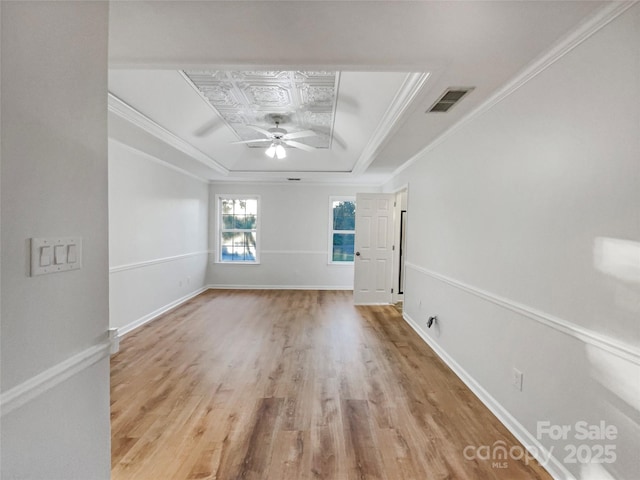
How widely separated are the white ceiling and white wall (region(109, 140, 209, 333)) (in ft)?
2.94

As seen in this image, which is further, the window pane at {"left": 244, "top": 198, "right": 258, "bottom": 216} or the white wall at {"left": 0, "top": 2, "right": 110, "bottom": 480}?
the window pane at {"left": 244, "top": 198, "right": 258, "bottom": 216}

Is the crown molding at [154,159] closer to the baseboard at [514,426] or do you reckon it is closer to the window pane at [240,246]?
the window pane at [240,246]

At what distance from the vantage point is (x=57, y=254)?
99 cm

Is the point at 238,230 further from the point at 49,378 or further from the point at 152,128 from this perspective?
the point at 49,378

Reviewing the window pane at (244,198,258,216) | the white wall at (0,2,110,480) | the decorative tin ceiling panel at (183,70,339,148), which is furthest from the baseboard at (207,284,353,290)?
the white wall at (0,2,110,480)

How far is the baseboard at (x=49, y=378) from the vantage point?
84cm

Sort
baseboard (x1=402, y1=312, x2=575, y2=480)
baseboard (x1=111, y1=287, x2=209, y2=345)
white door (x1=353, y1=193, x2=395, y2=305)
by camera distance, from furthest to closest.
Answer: white door (x1=353, y1=193, x2=395, y2=305) < baseboard (x1=111, y1=287, x2=209, y2=345) < baseboard (x1=402, y1=312, x2=575, y2=480)

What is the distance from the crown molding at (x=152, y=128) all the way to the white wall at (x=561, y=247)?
3.24 meters

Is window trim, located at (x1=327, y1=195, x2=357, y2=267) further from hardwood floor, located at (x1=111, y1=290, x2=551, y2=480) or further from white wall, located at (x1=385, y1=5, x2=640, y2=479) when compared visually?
white wall, located at (x1=385, y1=5, x2=640, y2=479)

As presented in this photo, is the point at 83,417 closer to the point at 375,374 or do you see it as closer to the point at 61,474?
the point at 61,474

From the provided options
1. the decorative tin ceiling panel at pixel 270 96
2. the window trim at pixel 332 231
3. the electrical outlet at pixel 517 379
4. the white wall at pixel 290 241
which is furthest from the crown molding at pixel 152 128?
the electrical outlet at pixel 517 379

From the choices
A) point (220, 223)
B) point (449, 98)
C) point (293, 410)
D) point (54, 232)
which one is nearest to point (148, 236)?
point (220, 223)

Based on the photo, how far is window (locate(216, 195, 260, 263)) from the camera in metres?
6.80

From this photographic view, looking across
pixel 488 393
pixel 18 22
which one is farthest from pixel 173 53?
pixel 488 393
